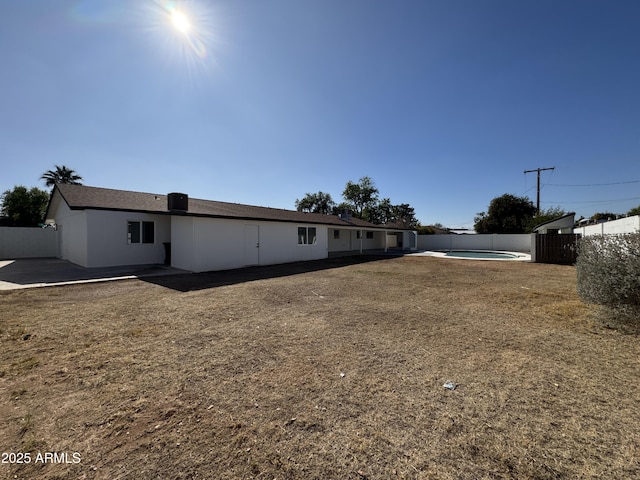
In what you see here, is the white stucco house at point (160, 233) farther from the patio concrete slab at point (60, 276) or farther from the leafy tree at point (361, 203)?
the leafy tree at point (361, 203)

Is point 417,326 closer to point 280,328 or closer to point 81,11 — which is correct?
point 280,328

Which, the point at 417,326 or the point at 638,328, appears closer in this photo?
the point at 638,328

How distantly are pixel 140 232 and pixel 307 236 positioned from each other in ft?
29.4

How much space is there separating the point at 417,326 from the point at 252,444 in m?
3.45

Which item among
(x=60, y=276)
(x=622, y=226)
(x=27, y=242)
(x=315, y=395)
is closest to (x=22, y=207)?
(x=27, y=242)

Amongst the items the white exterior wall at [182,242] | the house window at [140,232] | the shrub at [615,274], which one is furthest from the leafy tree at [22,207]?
Result: the shrub at [615,274]

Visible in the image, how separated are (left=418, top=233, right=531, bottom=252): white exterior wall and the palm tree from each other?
38514mm

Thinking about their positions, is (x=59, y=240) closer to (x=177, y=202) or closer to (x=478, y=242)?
(x=177, y=202)

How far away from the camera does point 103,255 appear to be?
11.3 metres

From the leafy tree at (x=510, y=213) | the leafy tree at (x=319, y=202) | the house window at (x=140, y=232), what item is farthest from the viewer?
the leafy tree at (x=319, y=202)

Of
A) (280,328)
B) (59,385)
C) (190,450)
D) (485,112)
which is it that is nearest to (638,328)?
(280,328)

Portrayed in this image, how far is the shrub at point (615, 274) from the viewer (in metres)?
4.14

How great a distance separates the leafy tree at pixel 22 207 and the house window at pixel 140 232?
24502 mm

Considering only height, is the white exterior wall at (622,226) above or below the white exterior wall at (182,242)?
above
